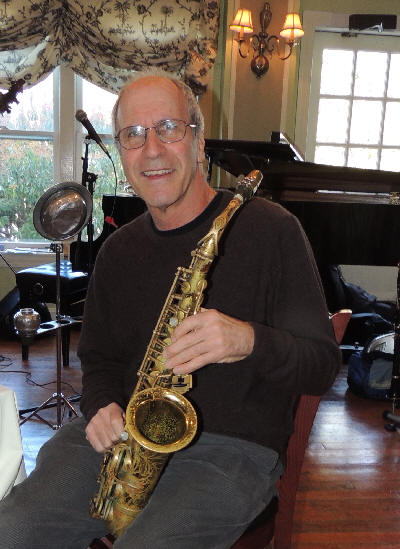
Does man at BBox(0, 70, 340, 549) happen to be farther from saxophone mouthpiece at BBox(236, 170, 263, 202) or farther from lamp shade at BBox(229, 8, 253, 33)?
lamp shade at BBox(229, 8, 253, 33)

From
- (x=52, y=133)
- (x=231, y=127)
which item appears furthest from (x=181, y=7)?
(x=52, y=133)

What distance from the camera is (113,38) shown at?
4.33 meters

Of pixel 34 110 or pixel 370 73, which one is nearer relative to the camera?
pixel 34 110

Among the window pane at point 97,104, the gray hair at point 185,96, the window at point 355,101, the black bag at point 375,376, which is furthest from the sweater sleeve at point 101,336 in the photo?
the window at point 355,101

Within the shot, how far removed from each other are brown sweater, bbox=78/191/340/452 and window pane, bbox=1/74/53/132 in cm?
369

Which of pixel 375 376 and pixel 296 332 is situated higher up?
pixel 296 332

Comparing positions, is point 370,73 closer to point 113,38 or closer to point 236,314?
point 113,38

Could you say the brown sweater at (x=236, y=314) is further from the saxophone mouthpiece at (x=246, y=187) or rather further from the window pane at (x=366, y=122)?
the window pane at (x=366, y=122)

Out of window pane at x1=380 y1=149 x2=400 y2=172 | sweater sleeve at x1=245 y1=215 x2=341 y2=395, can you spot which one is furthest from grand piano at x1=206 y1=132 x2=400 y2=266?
sweater sleeve at x1=245 y1=215 x2=341 y2=395

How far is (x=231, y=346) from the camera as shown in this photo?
1157 millimetres

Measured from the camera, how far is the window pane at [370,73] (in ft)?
16.2

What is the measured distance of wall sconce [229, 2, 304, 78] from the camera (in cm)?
441

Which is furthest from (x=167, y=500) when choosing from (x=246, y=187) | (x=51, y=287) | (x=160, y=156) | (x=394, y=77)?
(x=394, y=77)

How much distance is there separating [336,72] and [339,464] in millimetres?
3611
